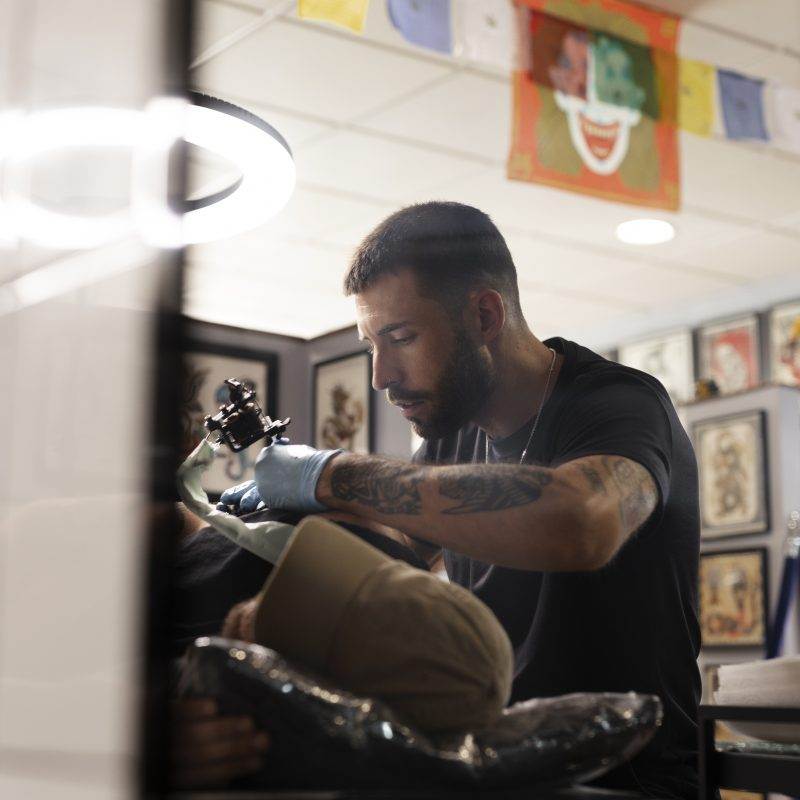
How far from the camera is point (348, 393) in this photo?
972 millimetres

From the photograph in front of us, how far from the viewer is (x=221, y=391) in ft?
2.73

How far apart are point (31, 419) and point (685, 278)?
11.7ft

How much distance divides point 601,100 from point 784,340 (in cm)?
252

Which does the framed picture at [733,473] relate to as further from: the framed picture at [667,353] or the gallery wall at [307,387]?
the gallery wall at [307,387]

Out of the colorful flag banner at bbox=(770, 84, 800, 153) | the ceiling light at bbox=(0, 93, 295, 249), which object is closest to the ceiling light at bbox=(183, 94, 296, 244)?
the ceiling light at bbox=(0, 93, 295, 249)

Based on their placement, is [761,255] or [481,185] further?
[761,255]

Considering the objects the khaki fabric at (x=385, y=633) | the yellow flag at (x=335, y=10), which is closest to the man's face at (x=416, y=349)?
the khaki fabric at (x=385, y=633)

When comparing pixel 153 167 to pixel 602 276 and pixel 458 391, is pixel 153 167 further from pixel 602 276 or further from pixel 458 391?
pixel 602 276

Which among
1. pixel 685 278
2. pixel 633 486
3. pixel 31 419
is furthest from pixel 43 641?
pixel 685 278

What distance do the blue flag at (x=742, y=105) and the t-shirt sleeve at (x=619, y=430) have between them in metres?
3.29

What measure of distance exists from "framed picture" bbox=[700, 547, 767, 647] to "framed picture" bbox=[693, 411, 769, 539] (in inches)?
4.6

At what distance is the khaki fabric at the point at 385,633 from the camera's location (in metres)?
0.63

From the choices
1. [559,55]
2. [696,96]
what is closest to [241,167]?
[559,55]

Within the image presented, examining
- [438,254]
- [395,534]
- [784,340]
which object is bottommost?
[395,534]
